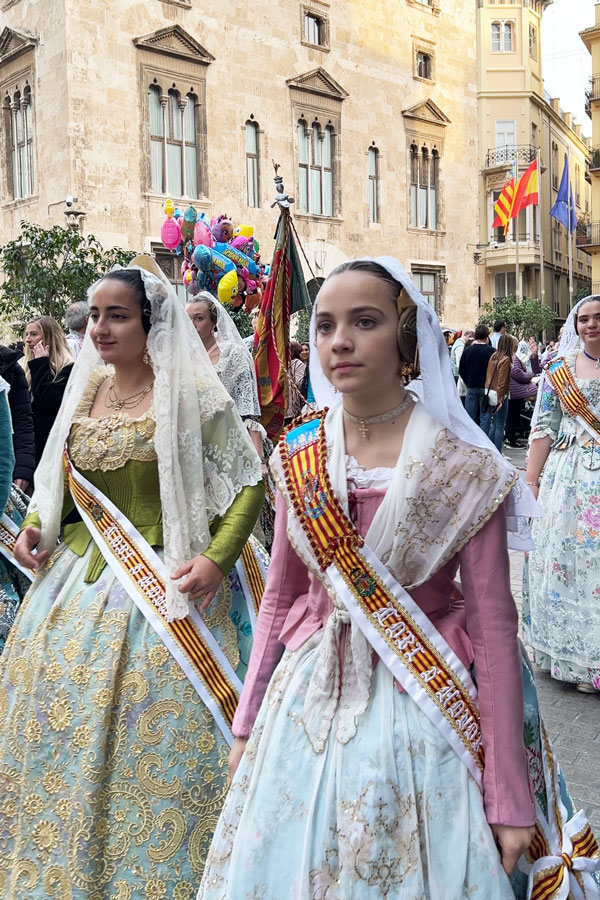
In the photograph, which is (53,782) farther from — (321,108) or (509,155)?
(509,155)

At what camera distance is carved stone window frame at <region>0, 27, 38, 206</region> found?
18297 millimetres

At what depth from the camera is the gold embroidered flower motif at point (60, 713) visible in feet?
8.79

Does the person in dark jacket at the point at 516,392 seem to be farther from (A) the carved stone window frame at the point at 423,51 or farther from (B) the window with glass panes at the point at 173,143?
(A) the carved stone window frame at the point at 423,51

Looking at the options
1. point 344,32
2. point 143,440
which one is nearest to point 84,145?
point 344,32

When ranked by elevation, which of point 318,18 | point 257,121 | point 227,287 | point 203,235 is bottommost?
point 227,287

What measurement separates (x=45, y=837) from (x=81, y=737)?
298mm

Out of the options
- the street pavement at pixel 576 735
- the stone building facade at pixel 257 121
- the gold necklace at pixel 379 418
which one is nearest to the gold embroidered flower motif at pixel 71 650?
the gold necklace at pixel 379 418

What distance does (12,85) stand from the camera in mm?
19062

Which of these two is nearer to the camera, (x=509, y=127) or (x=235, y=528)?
(x=235, y=528)

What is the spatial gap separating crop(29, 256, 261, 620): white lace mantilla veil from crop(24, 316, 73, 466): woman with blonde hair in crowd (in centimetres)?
307

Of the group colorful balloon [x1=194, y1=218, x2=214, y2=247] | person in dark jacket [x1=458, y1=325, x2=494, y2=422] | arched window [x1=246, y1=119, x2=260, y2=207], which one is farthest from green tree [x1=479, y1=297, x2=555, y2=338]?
colorful balloon [x1=194, y1=218, x2=214, y2=247]

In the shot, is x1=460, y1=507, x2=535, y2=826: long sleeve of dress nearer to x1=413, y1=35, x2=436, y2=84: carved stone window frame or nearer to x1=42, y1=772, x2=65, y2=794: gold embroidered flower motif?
x1=42, y1=772, x2=65, y2=794: gold embroidered flower motif

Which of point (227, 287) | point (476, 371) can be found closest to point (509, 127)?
point (476, 371)

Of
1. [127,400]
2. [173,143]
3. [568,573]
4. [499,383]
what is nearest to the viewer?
[127,400]
